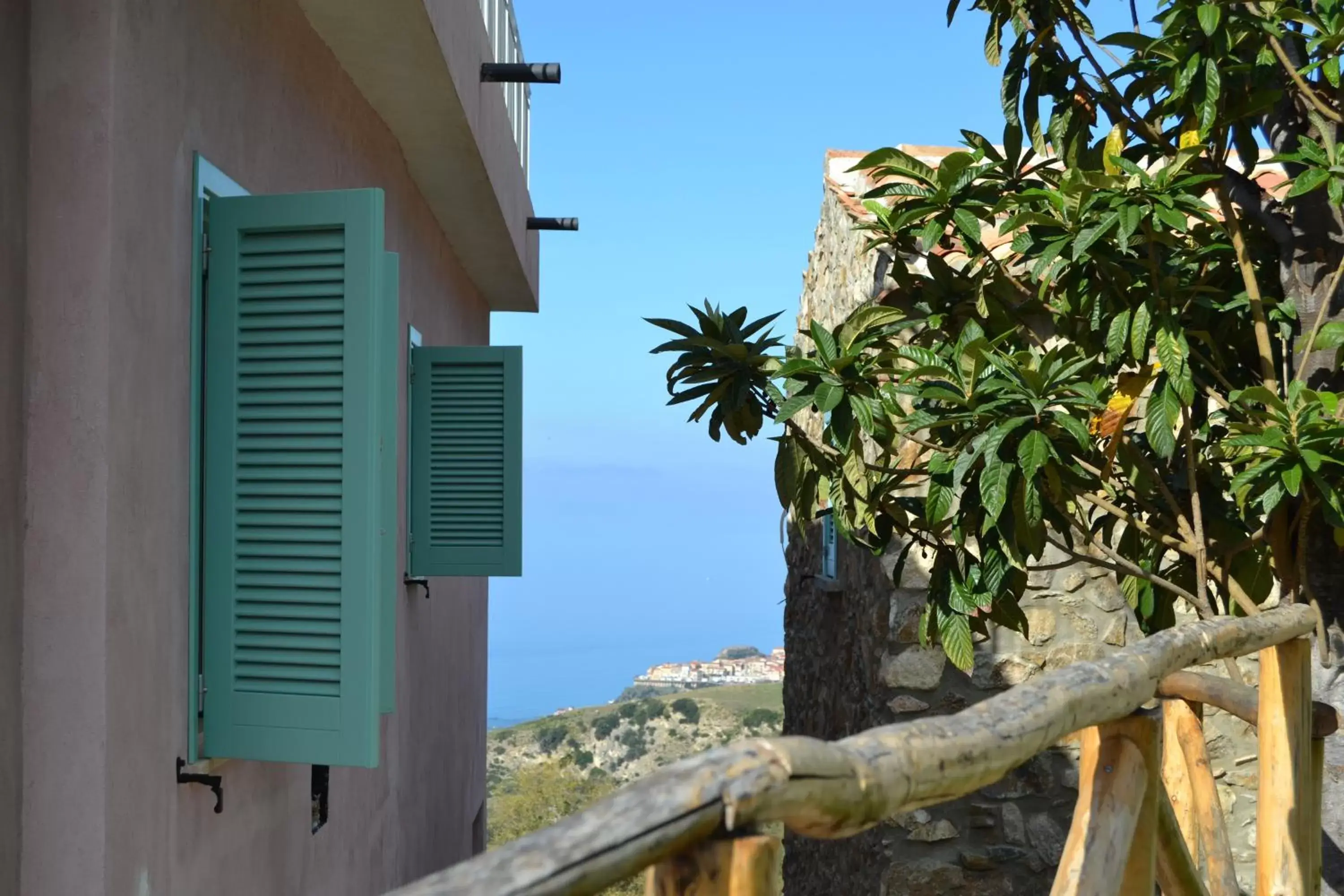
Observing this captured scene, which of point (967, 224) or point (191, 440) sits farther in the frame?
point (967, 224)

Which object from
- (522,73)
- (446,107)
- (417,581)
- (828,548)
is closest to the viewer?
(446,107)

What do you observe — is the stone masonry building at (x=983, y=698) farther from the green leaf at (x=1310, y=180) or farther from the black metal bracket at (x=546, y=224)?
the black metal bracket at (x=546, y=224)

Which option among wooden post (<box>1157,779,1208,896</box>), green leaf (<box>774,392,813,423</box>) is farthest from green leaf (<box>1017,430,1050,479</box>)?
wooden post (<box>1157,779,1208,896</box>)

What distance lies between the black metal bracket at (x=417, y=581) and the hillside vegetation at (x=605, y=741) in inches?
464

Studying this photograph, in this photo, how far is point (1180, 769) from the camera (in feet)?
10.1

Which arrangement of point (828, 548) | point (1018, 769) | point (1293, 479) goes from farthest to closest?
1. point (828, 548)
2. point (1018, 769)
3. point (1293, 479)

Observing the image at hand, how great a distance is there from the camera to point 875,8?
1127cm

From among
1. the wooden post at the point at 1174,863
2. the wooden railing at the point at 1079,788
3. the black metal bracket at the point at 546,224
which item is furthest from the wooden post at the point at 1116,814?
the black metal bracket at the point at 546,224

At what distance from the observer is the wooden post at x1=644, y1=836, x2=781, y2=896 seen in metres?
1.11

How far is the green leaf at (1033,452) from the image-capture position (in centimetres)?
313

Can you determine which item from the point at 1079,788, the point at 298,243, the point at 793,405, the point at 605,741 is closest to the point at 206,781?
the point at 298,243

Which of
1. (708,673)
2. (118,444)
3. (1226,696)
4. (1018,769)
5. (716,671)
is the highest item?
(118,444)

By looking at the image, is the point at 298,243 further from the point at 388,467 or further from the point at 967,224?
the point at 967,224

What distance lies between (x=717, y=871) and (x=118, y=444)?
1965 millimetres
